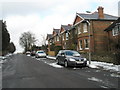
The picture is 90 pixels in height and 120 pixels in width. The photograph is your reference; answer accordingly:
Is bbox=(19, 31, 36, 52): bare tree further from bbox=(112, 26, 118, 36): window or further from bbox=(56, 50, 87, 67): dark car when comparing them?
bbox=(56, 50, 87, 67): dark car

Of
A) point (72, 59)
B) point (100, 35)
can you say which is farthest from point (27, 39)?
point (72, 59)

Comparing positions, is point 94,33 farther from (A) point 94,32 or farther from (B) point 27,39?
(B) point 27,39

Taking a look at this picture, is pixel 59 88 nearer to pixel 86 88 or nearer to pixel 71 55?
pixel 86 88

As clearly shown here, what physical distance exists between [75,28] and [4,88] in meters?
31.8

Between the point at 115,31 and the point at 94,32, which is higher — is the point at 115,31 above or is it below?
below

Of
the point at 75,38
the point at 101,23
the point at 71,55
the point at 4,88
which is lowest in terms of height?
the point at 4,88

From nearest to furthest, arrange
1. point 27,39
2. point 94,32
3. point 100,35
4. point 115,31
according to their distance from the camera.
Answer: point 115,31 < point 94,32 < point 100,35 < point 27,39

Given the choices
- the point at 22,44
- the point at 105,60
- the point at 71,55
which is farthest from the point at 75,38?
the point at 22,44

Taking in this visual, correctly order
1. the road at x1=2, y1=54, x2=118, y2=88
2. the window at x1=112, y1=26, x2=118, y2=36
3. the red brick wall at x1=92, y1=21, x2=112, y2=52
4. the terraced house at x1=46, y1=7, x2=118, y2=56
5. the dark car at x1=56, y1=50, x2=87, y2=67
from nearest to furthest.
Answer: the road at x1=2, y1=54, x2=118, y2=88
the dark car at x1=56, y1=50, x2=87, y2=67
the window at x1=112, y1=26, x2=118, y2=36
the terraced house at x1=46, y1=7, x2=118, y2=56
the red brick wall at x1=92, y1=21, x2=112, y2=52

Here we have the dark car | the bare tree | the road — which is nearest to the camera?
the road

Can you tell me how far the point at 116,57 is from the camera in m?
16.4

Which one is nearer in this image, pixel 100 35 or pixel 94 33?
pixel 94 33

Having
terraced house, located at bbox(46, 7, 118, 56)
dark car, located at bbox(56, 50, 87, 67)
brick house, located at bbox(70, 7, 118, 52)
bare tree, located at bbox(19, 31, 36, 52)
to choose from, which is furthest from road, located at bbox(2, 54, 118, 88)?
bare tree, located at bbox(19, 31, 36, 52)

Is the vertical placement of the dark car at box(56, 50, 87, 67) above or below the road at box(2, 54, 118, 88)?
above
